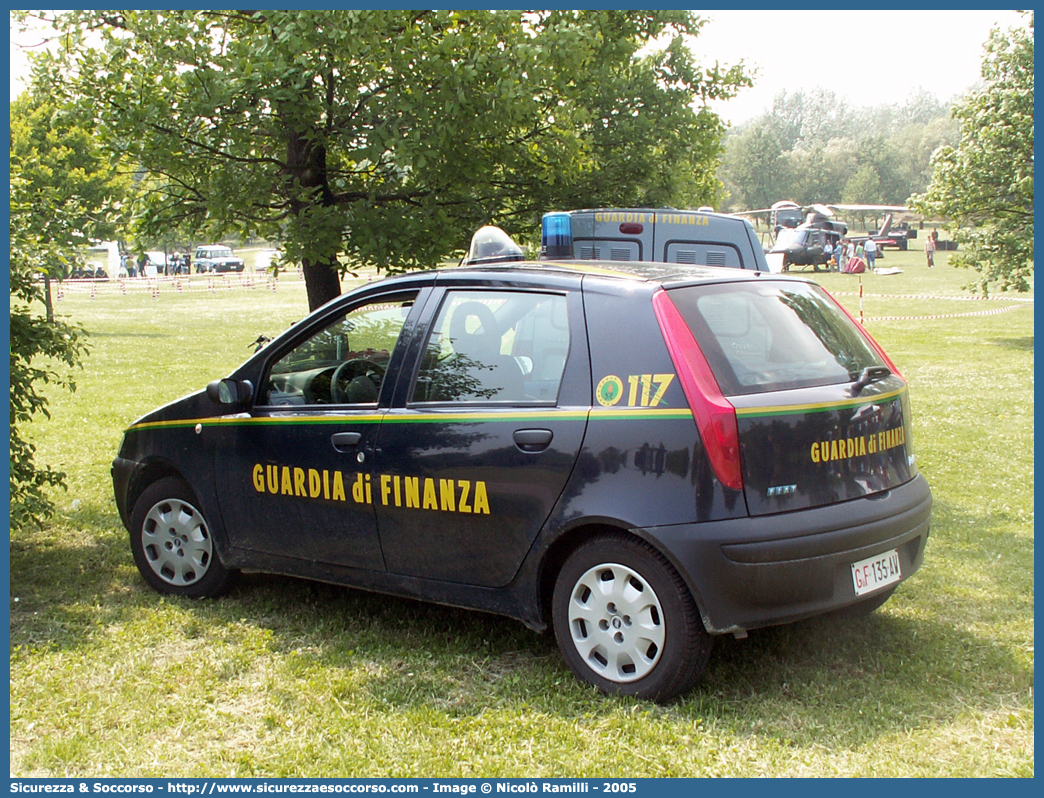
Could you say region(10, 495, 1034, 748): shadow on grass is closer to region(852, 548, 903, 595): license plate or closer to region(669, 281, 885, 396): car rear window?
region(852, 548, 903, 595): license plate

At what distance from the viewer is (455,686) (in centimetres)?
430

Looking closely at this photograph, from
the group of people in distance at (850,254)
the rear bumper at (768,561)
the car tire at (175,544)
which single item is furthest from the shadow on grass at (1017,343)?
the group of people in distance at (850,254)

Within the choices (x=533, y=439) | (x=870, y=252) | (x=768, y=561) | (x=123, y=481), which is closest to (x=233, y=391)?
(x=123, y=481)

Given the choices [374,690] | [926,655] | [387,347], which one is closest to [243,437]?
[387,347]

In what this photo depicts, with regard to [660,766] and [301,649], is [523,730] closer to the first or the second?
[660,766]

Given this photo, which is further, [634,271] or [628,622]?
[634,271]

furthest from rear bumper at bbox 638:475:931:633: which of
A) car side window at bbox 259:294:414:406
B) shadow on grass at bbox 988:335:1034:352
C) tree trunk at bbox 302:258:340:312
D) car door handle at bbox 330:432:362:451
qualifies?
shadow on grass at bbox 988:335:1034:352

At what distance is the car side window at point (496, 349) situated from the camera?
4.27 m

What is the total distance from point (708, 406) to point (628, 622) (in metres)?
0.87

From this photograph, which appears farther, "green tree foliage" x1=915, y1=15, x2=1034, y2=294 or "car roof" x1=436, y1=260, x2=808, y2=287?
"green tree foliage" x1=915, y1=15, x2=1034, y2=294

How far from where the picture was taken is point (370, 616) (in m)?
5.20

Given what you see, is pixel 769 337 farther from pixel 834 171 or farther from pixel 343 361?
pixel 834 171

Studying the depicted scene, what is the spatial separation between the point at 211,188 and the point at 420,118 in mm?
1728

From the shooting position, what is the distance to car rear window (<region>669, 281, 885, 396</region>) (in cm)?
397
